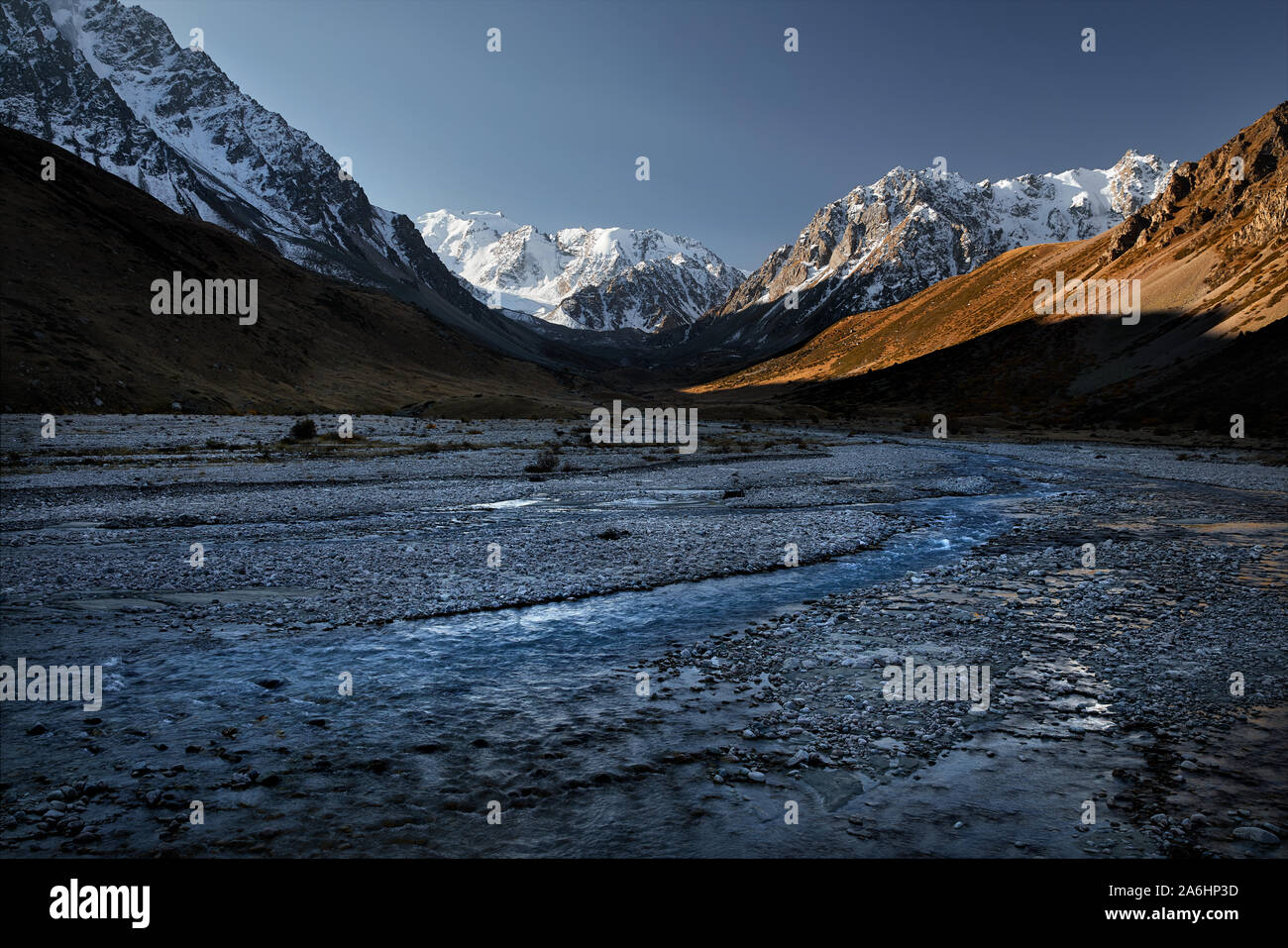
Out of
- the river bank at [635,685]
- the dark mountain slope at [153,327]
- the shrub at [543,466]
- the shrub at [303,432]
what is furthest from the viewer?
the dark mountain slope at [153,327]

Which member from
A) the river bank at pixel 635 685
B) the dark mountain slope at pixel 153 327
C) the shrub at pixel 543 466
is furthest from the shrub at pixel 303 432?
the river bank at pixel 635 685

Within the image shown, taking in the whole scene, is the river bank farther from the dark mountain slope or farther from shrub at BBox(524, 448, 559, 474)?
the dark mountain slope

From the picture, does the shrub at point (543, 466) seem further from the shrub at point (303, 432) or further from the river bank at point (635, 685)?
the shrub at point (303, 432)

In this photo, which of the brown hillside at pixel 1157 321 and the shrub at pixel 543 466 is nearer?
the shrub at pixel 543 466

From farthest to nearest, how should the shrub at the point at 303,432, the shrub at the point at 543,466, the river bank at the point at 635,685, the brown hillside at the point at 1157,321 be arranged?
the brown hillside at the point at 1157,321
the shrub at the point at 303,432
the shrub at the point at 543,466
the river bank at the point at 635,685

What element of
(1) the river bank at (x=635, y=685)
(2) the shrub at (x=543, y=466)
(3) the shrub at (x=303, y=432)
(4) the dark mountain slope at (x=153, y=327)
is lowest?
(1) the river bank at (x=635, y=685)

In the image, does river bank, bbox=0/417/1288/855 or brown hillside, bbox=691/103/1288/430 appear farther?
brown hillside, bbox=691/103/1288/430

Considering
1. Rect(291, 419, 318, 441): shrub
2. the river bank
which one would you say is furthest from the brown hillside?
Rect(291, 419, 318, 441): shrub

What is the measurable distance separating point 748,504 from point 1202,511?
58.0ft

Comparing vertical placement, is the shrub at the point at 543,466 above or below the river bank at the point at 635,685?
above

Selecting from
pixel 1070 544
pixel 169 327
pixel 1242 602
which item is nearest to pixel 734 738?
pixel 1242 602

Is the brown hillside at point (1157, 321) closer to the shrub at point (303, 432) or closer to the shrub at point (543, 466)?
the shrub at point (543, 466)
